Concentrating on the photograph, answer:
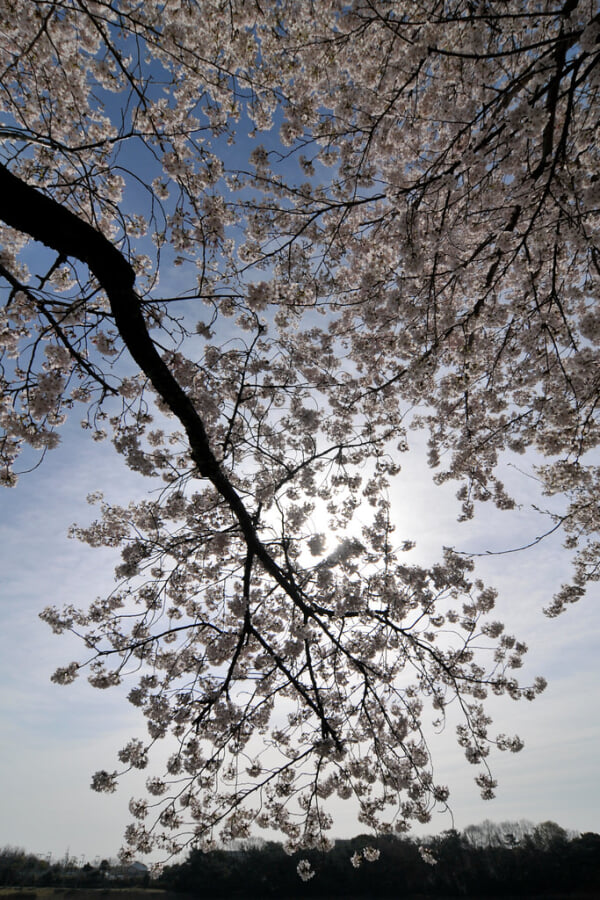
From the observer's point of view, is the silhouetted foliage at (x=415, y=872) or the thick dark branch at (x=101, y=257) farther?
the silhouetted foliage at (x=415, y=872)

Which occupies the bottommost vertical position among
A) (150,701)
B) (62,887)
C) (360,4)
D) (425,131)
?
(62,887)

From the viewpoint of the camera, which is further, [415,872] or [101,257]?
[415,872]

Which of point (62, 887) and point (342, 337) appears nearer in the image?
point (342, 337)

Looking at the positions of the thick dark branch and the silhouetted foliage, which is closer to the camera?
the thick dark branch

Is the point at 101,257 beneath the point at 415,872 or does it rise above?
A: above

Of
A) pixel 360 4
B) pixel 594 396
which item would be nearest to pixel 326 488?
A: pixel 594 396

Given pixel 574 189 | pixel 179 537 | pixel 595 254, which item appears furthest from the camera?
pixel 179 537

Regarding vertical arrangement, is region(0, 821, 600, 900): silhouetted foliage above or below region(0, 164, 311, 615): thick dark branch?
below

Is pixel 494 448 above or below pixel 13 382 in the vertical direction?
above

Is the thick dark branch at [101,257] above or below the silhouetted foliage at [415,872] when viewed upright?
above

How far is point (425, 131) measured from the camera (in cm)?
559

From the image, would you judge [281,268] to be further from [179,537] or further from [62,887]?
[62,887]

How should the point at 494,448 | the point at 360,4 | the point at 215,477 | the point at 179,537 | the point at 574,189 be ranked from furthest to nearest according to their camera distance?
the point at 494,448, the point at 179,537, the point at 215,477, the point at 360,4, the point at 574,189

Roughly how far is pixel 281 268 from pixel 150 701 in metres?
6.95
